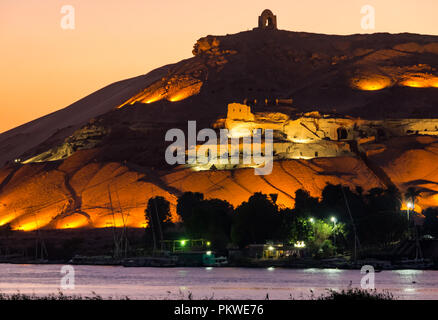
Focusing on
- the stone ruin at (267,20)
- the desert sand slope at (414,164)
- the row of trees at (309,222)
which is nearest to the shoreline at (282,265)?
the row of trees at (309,222)

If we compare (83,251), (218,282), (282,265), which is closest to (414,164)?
(282,265)

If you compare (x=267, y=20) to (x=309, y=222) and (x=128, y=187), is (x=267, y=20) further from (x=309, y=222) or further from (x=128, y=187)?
(x=309, y=222)

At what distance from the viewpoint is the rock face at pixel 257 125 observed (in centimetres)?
10675

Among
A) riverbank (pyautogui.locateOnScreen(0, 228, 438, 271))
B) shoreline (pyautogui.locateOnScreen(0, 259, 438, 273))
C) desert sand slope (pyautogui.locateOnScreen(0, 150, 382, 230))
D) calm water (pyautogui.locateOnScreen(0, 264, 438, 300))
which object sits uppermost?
desert sand slope (pyautogui.locateOnScreen(0, 150, 382, 230))

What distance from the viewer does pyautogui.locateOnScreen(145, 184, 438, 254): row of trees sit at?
263 ft

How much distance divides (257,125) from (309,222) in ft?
122

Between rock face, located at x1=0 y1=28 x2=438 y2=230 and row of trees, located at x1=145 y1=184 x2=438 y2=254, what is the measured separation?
1187 centimetres

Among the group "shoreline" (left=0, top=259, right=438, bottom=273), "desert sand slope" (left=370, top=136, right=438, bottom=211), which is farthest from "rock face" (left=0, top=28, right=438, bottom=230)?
"shoreline" (left=0, top=259, right=438, bottom=273)

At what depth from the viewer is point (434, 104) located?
14725cm

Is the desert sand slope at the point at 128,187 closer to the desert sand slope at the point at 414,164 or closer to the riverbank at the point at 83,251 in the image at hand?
the riverbank at the point at 83,251

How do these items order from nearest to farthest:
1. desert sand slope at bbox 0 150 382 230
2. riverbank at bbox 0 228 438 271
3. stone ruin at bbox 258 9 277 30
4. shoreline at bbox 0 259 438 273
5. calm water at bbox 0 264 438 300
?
calm water at bbox 0 264 438 300, shoreline at bbox 0 259 438 273, riverbank at bbox 0 228 438 271, desert sand slope at bbox 0 150 382 230, stone ruin at bbox 258 9 277 30

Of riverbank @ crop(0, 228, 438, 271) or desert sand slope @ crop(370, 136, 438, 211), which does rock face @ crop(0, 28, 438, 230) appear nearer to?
desert sand slope @ crop(370, 136, 438, 211)

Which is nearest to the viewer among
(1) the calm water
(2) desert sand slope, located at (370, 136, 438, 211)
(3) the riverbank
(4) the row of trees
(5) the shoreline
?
(1) the calm water
